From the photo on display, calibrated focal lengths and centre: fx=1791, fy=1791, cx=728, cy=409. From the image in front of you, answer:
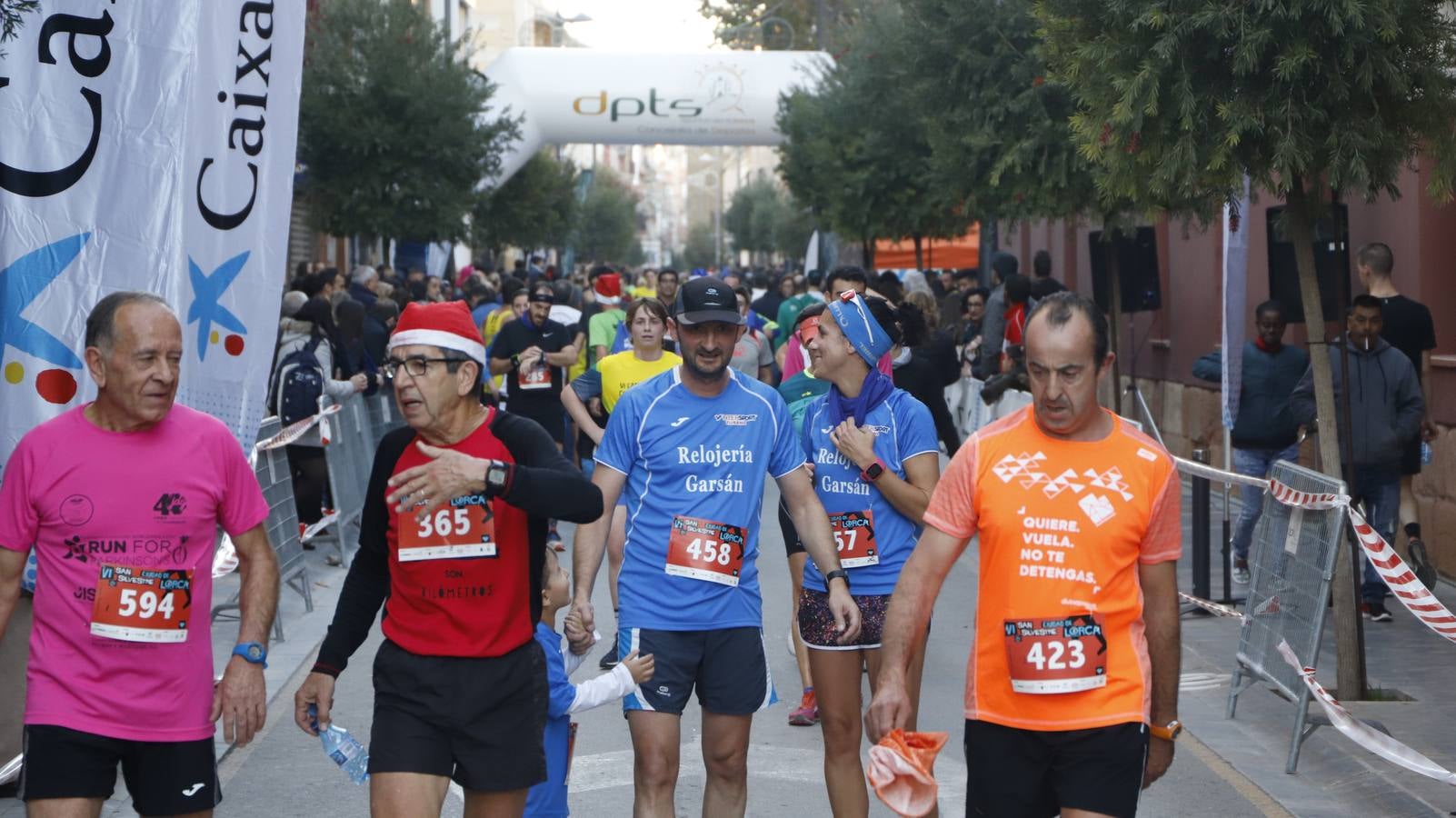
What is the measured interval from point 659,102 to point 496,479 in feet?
90.2

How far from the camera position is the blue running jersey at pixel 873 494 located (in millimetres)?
6125

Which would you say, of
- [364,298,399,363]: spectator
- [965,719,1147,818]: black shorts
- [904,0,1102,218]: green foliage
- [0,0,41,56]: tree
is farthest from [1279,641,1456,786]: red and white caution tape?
[364,298,399,363]: spectator

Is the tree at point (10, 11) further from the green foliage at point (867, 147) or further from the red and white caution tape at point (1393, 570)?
the green foliage at point (867, 147)

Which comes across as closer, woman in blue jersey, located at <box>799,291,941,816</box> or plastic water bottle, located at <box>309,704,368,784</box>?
plastic water bottle, located at <box>309,704,368,784</box>

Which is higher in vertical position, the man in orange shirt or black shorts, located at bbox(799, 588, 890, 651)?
the man in orange shirt

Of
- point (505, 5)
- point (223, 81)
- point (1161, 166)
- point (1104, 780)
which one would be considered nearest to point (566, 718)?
point (1104, 780)

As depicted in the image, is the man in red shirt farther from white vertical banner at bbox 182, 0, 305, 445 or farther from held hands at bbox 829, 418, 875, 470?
white vertical banner at bbox 182, 0, 305, 445

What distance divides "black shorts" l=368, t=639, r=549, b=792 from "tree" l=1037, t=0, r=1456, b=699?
15.7ft

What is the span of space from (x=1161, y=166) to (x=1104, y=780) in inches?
188

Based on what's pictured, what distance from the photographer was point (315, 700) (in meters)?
4.50

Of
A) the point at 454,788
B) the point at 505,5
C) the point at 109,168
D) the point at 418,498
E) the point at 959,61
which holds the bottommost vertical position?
the point at 454,788

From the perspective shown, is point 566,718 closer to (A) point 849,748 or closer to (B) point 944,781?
(A) point 849,748

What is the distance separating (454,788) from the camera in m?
7.23

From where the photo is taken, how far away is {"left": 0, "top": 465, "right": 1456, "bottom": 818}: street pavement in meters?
6.82
